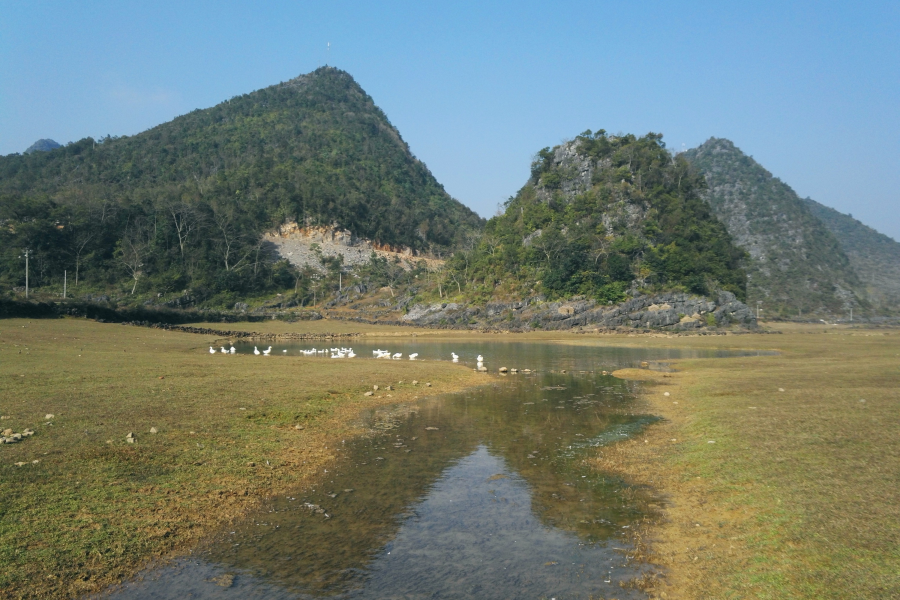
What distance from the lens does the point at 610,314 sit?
7456cm

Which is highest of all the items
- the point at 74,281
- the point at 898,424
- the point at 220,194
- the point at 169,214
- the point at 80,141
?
the point at 80,141

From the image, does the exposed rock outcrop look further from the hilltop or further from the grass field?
the grass field

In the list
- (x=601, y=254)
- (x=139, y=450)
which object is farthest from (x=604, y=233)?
(x=139, y=450)

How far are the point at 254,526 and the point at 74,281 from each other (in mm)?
107705

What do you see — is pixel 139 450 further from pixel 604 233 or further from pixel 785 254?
pixel 785 254

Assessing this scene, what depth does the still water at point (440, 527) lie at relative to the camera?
7.39m

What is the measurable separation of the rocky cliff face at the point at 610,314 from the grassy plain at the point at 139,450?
166 ft

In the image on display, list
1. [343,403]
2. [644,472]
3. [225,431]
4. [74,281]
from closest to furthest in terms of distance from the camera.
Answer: [644,472]
[225,431]
[343,403]
[74,281]

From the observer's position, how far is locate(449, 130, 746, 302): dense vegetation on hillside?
274 ft

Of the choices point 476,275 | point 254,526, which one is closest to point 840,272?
point 476,275

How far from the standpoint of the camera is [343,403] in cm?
1966

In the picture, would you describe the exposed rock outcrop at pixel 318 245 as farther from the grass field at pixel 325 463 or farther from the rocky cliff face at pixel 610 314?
the grass field at pixel 325 463

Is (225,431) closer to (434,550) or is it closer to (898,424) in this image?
(434,550)

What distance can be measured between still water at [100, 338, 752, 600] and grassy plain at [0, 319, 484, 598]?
0.78m
